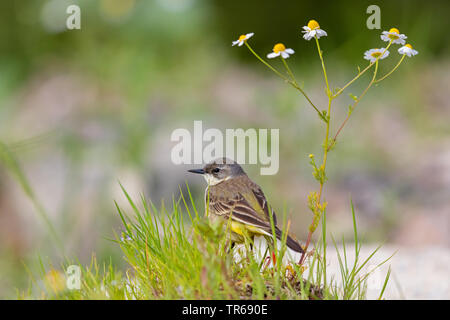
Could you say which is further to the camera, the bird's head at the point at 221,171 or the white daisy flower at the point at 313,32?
the bird's head at the point at 221,171

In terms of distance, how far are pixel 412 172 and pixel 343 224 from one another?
1.72 metres

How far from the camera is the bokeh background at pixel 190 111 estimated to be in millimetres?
7484

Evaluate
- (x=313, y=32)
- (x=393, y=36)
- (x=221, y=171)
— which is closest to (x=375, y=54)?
(x=393, y=36)

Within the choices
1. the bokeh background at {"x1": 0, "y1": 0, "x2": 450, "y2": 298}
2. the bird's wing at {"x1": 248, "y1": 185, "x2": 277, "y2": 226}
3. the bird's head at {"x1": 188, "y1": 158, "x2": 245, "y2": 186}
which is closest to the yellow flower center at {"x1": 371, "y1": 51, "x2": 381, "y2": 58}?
the bird's wing at {"x1": 248, "y1": 185, "x2": 277, "y2": 226}

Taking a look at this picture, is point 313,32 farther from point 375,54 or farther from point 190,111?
point 190,111

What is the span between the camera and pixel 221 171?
4.84m

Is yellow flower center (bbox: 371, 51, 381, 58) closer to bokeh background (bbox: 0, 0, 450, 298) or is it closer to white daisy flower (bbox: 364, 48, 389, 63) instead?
white daisy flower (bbox: 364, 48, 389, 63)

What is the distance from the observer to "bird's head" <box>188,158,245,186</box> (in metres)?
4.80

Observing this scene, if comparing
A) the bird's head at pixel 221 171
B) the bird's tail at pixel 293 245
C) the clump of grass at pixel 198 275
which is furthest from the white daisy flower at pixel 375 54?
the bird's head at pixel 221 171

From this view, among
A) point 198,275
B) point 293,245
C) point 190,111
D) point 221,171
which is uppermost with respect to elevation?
point 190,111

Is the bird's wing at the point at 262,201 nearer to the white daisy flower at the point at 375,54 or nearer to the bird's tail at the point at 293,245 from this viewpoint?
the bird's tail at the point at 293,245

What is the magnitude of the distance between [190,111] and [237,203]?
489 cm
